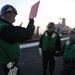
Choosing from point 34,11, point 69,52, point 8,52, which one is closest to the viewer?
point 34,11

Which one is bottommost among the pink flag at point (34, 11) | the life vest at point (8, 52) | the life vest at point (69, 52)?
the life vest at point (69, 52)

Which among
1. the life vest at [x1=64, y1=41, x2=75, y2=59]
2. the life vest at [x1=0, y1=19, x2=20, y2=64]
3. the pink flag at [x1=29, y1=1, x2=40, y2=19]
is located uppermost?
the pink flag at [x1=29, y1=1, x2=40, y2=19]

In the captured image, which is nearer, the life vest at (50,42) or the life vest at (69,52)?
the life vest at (69,52)

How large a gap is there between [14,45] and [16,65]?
1.40ft

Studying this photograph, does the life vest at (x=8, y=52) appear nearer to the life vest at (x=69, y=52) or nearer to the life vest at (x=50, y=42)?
the life vest at (x=69, y=52)

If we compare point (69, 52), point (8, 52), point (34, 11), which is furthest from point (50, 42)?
point (34, 11)

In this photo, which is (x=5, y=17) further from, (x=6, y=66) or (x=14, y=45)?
(x=6, y=66)

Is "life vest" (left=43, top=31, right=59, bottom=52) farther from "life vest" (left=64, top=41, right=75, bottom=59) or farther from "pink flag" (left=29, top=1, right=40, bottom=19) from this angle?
"pink flag" (left=29, top=1, right=40, bottom=19)

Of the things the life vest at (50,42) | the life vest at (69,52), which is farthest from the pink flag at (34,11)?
the life vest at (50,42)

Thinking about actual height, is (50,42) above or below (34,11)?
below

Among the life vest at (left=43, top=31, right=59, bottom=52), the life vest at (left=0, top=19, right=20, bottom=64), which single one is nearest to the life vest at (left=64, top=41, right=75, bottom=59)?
the life vest at (left=43, top=31, right=59, bottom=52)

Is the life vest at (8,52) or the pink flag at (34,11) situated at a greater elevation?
the pink flag at (34,11)

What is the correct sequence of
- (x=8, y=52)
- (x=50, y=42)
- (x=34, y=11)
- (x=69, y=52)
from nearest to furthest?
(x=34, y=11) → (x=8, y=52) → (x=69, y=52) → (x=50, y=42)

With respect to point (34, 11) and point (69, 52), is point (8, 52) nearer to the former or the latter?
point (34, 11)
